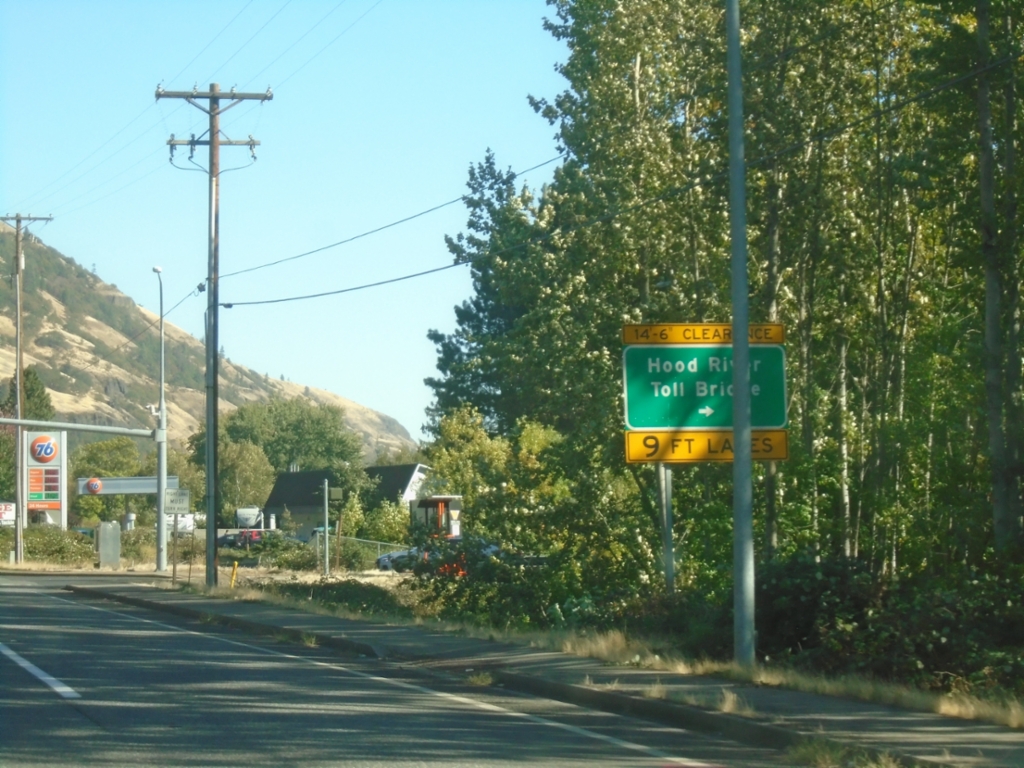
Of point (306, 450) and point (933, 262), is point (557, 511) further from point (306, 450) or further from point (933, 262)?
point (306, 450)

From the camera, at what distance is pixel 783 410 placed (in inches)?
578

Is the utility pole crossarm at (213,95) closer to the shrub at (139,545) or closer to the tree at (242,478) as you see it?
the shrub at (139,545)

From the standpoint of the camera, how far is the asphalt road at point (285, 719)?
9344mm

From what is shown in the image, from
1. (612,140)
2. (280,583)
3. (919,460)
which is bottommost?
(280,583)

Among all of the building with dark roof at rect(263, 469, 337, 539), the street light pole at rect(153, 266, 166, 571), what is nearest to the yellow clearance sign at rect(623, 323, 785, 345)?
the street light pole at rect(153, 266, 166, 571)

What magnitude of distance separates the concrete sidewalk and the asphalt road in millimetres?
271

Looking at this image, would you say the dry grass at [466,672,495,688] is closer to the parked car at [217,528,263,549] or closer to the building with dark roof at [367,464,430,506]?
the parked car at [217,528,263,549]

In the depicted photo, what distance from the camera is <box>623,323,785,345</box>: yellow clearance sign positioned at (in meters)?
14.5

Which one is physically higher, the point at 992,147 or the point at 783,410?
the point at 992,147

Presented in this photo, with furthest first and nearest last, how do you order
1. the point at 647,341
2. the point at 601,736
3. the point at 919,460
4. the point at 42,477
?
the point at 42,477, the point at 919,460, the point at 647,341, the point at 601,736

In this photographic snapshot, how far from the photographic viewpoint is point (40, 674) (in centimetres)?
1409

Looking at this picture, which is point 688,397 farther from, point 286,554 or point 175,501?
point 286,554

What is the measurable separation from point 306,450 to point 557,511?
388ft

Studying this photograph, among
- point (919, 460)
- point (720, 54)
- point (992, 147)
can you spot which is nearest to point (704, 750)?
point (992, 147)
